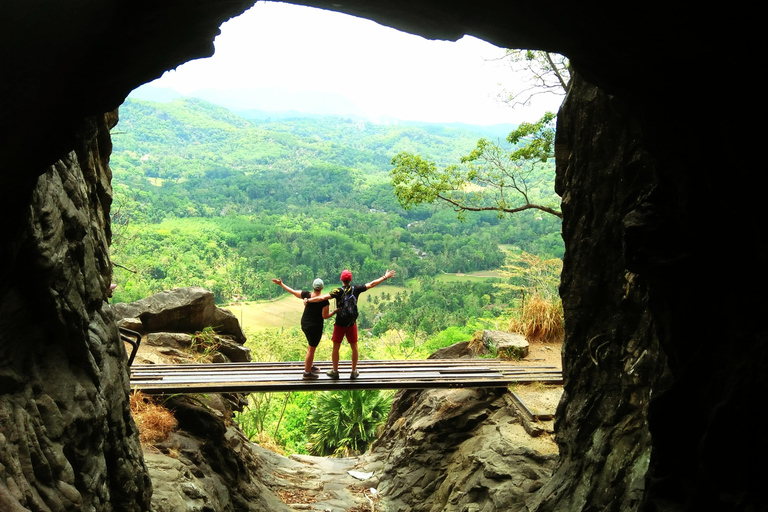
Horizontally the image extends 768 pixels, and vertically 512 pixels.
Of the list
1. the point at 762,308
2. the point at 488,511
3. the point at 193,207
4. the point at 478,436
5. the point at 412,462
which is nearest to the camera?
the point at 762,308

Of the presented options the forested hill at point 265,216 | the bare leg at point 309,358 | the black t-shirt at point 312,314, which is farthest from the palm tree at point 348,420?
the forested hill at point 265,216

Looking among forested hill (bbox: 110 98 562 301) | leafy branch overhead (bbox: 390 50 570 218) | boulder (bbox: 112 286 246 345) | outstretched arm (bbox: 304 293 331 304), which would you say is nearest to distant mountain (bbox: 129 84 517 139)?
forested hill (bbox: 110 98 562 301)

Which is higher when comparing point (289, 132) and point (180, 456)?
point (289, 132)

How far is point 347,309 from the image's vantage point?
8.56 m

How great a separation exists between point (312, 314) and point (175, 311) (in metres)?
5.02

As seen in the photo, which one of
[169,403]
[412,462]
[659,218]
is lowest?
[412,462]

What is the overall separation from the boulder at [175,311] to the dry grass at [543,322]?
7.41 meters

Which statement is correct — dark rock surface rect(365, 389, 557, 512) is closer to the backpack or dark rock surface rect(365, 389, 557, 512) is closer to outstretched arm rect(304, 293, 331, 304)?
the backpack

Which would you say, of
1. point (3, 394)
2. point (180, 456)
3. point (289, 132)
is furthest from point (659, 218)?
point (289, 132)

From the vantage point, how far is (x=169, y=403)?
8492 mm

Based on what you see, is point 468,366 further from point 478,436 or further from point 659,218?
point 659,218

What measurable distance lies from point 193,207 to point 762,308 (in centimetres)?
5875

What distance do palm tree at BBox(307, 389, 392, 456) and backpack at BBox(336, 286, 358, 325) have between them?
7.59 meters

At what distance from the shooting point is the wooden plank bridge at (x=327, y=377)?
8.52 metres
